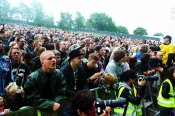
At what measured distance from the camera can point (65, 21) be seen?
68688 millimetres

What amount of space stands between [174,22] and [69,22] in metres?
58.0

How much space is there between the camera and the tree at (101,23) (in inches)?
4328

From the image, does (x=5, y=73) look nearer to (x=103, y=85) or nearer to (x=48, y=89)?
(x=48, y=89)

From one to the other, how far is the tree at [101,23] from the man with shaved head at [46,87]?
347 feet

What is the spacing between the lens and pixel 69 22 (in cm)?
6844

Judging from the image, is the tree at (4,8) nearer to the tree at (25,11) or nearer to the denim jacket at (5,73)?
the tree at (25,11)

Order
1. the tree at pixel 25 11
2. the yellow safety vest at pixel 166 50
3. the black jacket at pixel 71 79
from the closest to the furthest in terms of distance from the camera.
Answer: the black jacket at pixel 71 79 < the yellow safety vest at pixel 166 50 < the tree at pixel 25 11

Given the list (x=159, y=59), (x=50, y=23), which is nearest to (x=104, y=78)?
(x=159, y=59)

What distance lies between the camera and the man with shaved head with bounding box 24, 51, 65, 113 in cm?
369

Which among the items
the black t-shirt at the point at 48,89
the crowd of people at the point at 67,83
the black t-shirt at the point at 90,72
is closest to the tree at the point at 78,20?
the crowd of people at the point at 67,83

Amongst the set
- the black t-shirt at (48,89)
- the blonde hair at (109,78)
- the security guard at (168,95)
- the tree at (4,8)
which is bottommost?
the security guard at (168,95)

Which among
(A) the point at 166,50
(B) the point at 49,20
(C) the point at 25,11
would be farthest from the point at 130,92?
(C) the point at 25,11

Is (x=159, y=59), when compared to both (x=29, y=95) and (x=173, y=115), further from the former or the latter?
(x=29, y=95)

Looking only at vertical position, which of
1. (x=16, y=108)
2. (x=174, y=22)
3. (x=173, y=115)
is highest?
(x=174, y=22)
